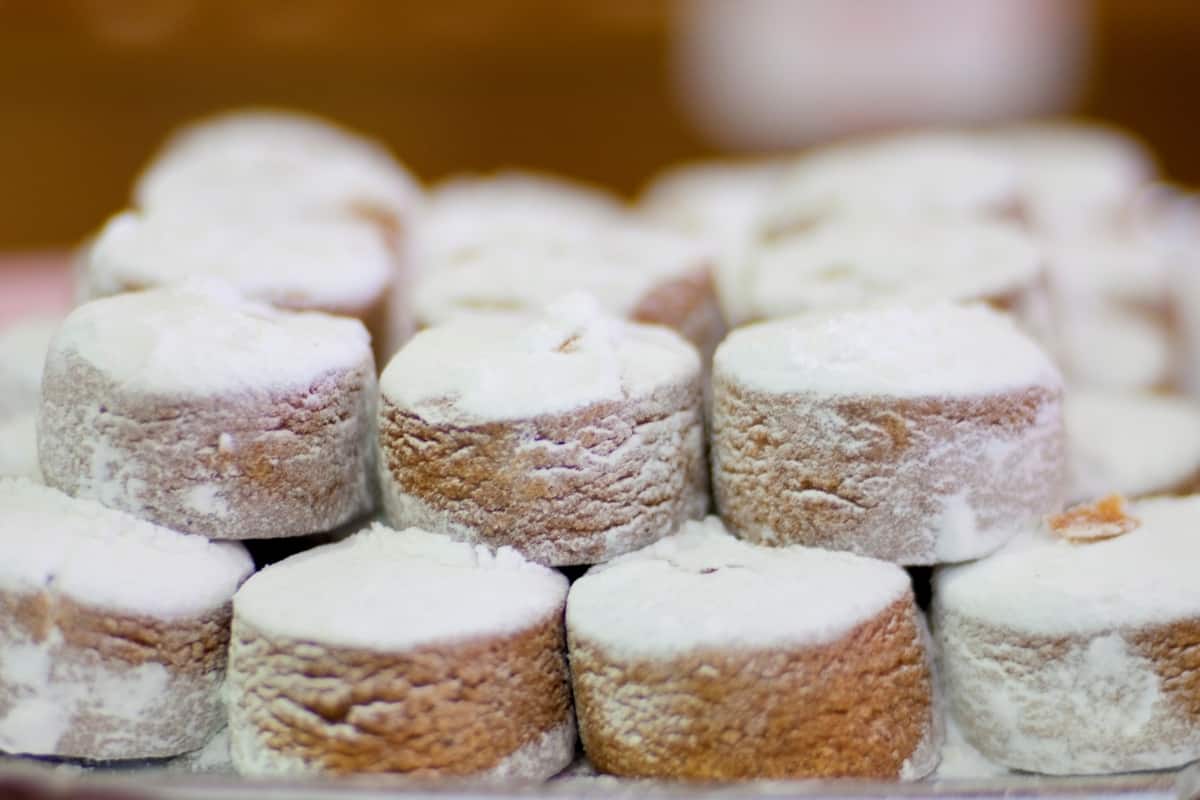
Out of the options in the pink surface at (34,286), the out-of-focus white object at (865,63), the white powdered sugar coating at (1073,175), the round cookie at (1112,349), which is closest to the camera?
the round cookie at (1112,349)

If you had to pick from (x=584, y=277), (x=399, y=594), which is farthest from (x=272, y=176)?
(x=399, y=594)

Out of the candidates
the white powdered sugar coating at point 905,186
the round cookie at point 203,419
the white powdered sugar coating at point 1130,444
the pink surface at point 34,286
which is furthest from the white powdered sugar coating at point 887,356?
the pink surface at point 34,286

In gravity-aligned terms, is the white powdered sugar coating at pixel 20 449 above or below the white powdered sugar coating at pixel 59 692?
above

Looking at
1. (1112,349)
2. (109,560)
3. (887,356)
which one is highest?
(887,356)

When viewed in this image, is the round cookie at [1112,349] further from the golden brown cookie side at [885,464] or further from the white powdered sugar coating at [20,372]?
the white powdered sugar coating at [20,372]

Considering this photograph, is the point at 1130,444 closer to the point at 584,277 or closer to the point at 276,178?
the point at 584,277

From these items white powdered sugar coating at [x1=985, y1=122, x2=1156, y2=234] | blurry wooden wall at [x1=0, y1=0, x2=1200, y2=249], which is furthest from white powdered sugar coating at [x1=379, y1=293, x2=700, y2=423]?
blurry wooden wall at [x1=0, y1=0, x2=1200, y2=249]

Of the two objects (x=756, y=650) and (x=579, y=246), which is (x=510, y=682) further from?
(x=579, y=246)
